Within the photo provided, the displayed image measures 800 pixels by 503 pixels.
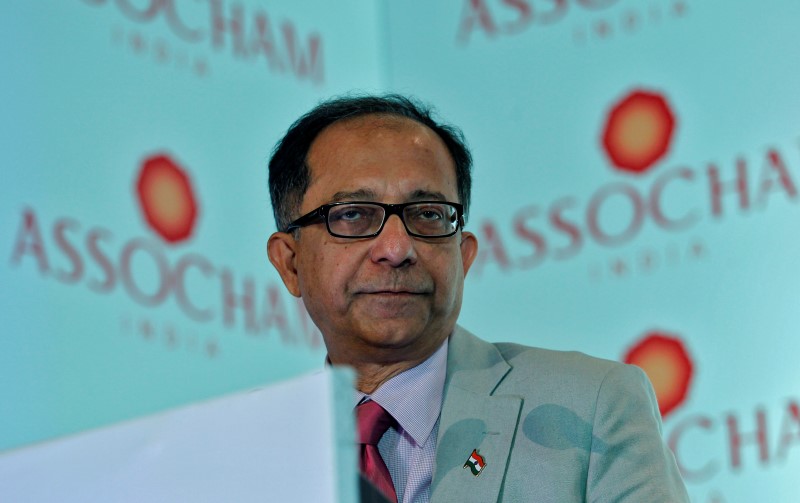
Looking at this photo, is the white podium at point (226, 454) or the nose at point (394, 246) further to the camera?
the nose at point (394, 246)

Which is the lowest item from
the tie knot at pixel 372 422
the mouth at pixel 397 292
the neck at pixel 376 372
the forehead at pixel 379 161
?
the tie knot at pixel 372 422

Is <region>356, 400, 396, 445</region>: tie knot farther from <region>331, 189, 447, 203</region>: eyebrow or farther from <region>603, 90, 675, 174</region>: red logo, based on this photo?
<region>603, 90, 675, 174</region>: red logo

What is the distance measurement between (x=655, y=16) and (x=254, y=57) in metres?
1.33

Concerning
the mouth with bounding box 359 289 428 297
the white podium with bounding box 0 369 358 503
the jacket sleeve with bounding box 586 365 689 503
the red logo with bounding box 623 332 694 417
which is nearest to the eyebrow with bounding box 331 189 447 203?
the mouth with bounding box 359 289 428 297

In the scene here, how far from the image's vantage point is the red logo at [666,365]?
10.6ft

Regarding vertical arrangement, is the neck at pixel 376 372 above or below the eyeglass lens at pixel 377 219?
below

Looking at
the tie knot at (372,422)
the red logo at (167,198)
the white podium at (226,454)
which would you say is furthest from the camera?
the red logo at (167,198)

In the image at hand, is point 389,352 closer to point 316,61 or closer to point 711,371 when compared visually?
point 711,371

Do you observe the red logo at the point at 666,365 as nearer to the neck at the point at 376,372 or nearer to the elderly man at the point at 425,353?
the elderly man at the point at 425,353

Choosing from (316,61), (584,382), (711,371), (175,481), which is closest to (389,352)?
(584,382)

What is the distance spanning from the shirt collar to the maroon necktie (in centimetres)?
2

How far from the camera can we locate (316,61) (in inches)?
153

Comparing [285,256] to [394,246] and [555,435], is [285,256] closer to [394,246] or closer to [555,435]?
[394,246]

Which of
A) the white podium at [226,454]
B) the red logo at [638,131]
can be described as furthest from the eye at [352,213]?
the red logo at [638,131]
